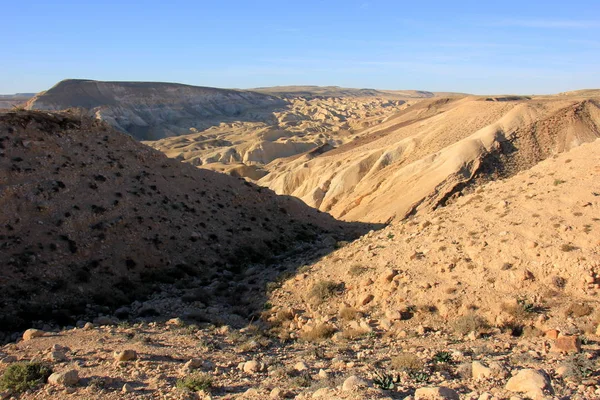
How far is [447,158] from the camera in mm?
27266

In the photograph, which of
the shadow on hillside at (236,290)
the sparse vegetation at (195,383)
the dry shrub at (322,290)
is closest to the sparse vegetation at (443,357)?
the sparse vegetation at (195,383)

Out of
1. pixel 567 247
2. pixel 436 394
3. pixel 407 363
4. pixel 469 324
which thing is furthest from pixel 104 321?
pixel 567 247

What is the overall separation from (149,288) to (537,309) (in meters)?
9.11

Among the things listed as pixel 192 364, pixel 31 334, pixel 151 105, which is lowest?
pixel 31 334

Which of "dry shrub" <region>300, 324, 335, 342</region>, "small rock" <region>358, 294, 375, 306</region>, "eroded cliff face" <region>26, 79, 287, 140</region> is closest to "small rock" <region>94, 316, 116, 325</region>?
"dry shrub" <region>300, 324, 335, 342</region>

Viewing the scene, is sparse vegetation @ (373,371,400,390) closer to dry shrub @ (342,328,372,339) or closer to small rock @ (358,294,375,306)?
dry shrub @ (342,328,372,339)

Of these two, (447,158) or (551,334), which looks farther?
(447,158)

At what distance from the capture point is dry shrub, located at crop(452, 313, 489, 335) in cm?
841

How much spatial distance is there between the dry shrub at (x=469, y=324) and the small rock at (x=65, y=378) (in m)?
5.66

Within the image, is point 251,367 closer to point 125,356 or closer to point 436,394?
point 125,356

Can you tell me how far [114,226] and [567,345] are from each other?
12188mm

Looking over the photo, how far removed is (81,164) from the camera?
680 inches

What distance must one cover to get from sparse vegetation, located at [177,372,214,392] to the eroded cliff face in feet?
261

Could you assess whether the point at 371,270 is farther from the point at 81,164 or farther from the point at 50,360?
the point at 81,164
